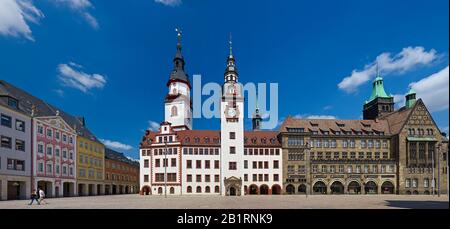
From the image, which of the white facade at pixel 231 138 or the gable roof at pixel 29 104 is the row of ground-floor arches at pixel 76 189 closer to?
the gable roof at pixel 29 104

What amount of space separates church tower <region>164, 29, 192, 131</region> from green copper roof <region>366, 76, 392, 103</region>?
179 ft

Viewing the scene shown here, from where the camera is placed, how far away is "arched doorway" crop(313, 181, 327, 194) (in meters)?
71.1

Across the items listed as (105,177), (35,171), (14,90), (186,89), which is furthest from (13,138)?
(186,89)

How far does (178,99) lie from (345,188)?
4825 centimetres

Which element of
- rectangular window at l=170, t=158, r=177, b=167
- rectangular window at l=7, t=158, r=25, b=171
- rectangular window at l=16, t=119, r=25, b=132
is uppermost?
rectangular window at l=16, t=119, r=25, b=132

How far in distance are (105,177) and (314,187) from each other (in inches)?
1953

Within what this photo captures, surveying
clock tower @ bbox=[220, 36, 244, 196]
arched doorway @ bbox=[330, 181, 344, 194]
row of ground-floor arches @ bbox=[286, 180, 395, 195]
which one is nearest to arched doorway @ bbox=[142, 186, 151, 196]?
clock tower @ bbox=[220, 36, 244, 196]

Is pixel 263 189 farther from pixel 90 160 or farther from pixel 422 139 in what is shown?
pixel 90 160

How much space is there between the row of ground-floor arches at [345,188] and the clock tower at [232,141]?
11.8 metres

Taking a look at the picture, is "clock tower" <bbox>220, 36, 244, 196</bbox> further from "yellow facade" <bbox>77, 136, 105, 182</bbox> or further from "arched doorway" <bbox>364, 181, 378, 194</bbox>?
"yellow facade" <bbox>77, 136, 105, 182</bbox>

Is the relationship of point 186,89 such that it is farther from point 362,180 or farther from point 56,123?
point 362,180

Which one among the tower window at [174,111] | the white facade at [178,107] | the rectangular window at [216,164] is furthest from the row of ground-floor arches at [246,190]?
the tower window at [174,111]
